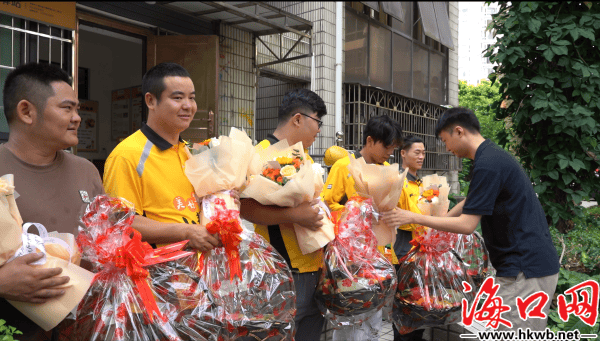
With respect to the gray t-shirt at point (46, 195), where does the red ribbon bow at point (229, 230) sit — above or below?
below

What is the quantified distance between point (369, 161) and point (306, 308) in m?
1.57

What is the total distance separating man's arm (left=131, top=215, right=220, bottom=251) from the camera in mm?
2104

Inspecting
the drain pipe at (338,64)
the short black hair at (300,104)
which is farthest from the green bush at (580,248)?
the drain pipe at (338,64)

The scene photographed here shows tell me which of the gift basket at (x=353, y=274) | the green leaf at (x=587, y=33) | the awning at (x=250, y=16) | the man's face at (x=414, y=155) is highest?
the awning at (x=250, y=16)

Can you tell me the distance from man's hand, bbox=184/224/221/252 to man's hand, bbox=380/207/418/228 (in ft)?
4.28

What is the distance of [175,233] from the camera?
2133 mm

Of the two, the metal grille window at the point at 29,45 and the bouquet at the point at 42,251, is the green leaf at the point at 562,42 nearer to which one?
the bouquet at the point at 42,251

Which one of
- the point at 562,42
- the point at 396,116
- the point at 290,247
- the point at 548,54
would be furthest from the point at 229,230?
the point at 396,116

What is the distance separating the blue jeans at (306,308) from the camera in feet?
8.94

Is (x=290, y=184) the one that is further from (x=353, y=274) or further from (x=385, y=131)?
(x=385, y=131)

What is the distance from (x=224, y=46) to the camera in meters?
7.61

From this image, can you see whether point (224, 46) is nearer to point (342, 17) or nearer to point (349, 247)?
point (342, 17)

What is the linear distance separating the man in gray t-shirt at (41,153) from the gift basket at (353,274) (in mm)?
1376

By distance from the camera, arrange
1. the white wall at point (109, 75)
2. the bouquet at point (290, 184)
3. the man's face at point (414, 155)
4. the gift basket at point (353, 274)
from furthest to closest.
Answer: the white wall at point (109, 75), the man's face at point (414, 155), the gift basket at point (353, 274), the bouquet at point (290, 184)
